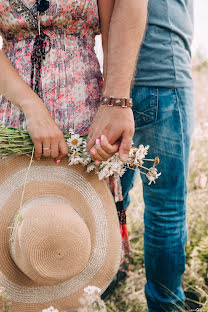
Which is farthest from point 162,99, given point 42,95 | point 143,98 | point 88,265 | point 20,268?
point 20,268

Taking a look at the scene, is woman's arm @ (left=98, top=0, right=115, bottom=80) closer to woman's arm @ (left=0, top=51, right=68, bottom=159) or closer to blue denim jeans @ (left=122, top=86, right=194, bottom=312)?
blue denim jeans @ (left=122, top=86, right=194, bottom=312)

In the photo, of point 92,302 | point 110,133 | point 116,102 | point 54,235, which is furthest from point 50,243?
point 116,102

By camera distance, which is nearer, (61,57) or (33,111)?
(33,111)

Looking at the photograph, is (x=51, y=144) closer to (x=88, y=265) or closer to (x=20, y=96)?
(x=20, y=96)

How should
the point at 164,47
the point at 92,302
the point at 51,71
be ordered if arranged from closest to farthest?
the point at 92,302, the point at 51,71, the point at 164,47

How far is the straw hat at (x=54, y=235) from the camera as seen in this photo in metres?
1.40

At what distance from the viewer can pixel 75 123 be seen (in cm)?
158

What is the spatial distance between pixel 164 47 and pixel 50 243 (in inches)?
43.0

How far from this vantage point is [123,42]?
4.74 feet

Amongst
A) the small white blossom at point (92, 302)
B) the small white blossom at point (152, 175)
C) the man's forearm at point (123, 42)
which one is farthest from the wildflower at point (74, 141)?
the small white blossom at point (92, 302)

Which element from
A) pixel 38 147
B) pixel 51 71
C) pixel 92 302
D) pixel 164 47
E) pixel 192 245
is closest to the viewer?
pixel 92 302

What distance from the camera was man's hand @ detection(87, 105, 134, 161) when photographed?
1.43 meters

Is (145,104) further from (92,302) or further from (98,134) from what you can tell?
(92,302)

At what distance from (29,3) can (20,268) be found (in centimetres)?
112
